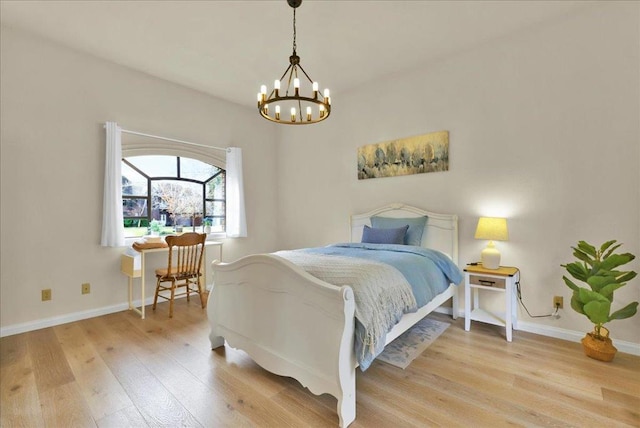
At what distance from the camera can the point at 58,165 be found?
293 centimetres

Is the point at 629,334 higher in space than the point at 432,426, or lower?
higher

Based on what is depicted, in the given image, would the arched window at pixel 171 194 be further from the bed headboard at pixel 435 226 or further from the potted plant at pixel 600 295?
the potted plant at pixel 600 295

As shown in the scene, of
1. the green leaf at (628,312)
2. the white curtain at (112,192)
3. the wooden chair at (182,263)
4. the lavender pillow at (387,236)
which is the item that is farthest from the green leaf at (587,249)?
the white curtain at (112,192)

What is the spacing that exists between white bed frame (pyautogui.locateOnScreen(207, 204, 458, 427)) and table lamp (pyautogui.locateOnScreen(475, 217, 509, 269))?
2.13ft

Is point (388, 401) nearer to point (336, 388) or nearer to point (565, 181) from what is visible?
point (336, 388)

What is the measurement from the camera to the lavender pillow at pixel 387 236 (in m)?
3.12

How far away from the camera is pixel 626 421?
1.56 m

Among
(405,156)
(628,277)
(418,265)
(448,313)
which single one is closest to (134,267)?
(418,265)

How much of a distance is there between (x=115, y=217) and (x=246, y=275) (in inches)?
80.1

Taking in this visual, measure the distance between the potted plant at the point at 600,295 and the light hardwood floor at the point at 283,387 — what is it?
113 mm

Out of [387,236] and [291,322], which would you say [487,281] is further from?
[291,322]

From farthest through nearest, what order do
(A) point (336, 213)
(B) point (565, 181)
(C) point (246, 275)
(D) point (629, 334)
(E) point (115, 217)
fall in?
(A) point (336, 213) < (E) point (115, 217) < (B) point (565, 181) < (D) point (629, 334) < (C) point (246, 275)

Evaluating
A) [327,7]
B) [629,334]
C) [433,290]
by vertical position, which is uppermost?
[327,7]

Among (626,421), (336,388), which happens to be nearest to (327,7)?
(336,388)
